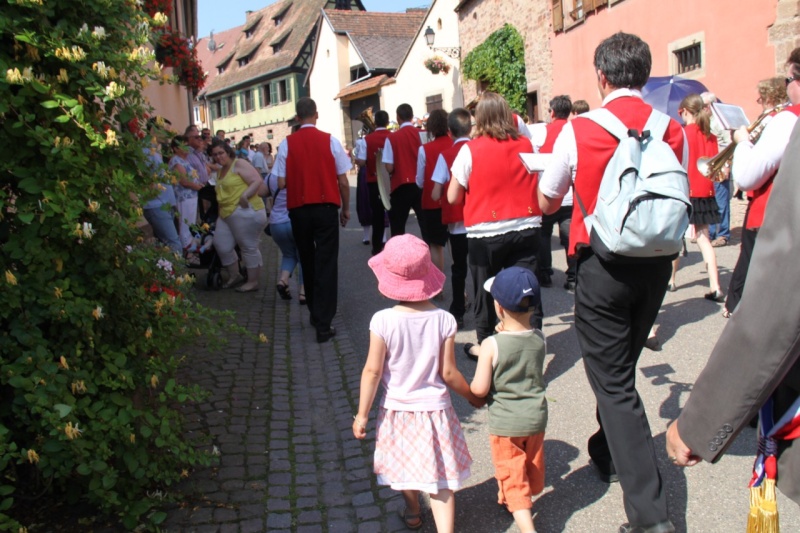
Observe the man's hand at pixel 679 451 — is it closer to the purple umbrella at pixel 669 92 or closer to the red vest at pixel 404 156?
the red vest at pixel 404 156

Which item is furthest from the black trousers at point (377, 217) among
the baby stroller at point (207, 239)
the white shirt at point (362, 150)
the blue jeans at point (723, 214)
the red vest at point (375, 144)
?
the blue jeans at point (723, 214)

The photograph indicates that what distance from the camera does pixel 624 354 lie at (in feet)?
10.7

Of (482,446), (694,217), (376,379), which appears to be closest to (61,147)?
(376,379)

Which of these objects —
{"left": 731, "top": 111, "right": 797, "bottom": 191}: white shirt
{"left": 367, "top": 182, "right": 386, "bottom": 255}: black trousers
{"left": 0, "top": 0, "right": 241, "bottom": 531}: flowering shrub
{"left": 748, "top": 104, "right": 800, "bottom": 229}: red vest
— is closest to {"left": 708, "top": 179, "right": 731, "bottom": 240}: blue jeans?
{"left": 367, "top": 182, "right": 386, "bottom": 255}: black trousers

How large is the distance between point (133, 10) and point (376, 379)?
197 cm

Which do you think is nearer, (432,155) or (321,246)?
(321,246)

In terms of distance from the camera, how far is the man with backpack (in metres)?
3.01

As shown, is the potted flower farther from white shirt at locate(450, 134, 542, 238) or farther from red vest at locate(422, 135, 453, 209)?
white shirt at locate(450, 134, 542, 238)

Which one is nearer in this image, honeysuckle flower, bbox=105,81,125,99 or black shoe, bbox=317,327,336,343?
honeysuckle flower, bbox=105,81,125,99

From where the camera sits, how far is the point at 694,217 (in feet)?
24.2

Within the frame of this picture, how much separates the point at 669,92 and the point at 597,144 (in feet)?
24.7

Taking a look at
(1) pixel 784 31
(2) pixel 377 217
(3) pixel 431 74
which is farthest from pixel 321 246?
(3) pixel 431 74

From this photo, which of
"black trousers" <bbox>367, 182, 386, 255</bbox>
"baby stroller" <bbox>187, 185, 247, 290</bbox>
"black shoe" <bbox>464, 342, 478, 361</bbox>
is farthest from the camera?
"black trousers" <bbox>367, 182, 386, 255</bbox>

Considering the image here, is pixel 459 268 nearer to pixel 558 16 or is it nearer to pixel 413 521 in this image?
pixel 413 521
